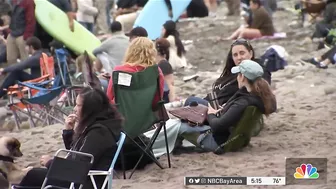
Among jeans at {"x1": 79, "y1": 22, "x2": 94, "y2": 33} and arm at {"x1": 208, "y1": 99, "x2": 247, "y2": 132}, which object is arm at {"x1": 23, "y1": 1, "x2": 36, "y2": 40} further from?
arm at {"x1": 208, "y1": 99, "x2": 247, "y2": 132}

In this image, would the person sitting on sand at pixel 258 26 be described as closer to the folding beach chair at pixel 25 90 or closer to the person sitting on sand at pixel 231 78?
the folding beach chair at pixel 25 90

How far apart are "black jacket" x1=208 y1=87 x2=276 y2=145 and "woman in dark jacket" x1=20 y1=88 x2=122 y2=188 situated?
6.40ft

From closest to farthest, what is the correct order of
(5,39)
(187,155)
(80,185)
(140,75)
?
(80,185), (140,75), (187,155), (5,39)

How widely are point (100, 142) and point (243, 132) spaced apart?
2.46 metres

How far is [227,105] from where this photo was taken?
884 cm

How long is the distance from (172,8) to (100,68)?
542 cm

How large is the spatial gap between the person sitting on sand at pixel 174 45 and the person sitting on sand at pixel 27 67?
227 centimetres

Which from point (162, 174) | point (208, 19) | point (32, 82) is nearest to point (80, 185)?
point (162, 174)

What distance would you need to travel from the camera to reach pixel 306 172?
7.98 m

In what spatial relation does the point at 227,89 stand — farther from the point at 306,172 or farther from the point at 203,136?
the point at 306,172

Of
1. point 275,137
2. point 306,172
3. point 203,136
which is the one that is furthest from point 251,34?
point 306,172

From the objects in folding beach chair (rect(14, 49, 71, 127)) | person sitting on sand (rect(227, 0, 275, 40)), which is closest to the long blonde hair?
folding beach chair (rect(14, 49, 71, 127))

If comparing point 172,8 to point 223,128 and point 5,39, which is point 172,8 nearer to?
point 5,39

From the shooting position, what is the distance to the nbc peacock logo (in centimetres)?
785
